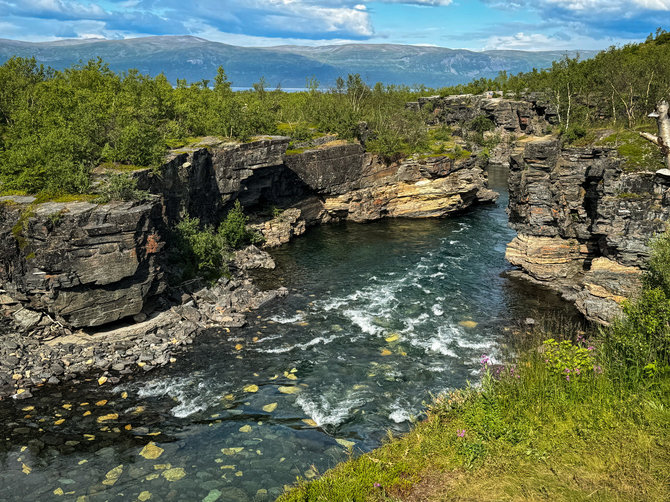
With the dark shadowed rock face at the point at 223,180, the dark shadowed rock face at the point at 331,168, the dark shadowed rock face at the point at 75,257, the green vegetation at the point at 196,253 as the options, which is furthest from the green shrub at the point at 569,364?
the dark shadowed rock face at the point at 331,168

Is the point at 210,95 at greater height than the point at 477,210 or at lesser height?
greater

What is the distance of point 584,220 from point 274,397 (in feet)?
96.0

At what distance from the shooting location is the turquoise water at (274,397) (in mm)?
17938

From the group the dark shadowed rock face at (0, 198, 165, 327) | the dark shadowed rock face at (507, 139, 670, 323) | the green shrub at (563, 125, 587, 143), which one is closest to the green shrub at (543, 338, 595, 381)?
the dark shadowed rock face at (507, 139, 670, 323)

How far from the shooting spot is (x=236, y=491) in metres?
17.0

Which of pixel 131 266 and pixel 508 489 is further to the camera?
pixel 131 266

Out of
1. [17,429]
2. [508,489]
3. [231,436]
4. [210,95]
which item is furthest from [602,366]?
[210,95]

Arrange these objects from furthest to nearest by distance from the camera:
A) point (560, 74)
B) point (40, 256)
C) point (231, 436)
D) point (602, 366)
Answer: point (560, 74) < point (40, 256) < point (231, 436) < point (602, 366)

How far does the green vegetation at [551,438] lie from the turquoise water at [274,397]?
156 inches

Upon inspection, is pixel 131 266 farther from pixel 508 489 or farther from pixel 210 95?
pixel 210 95

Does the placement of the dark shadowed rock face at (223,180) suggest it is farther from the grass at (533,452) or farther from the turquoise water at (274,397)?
the grass at (533,452)

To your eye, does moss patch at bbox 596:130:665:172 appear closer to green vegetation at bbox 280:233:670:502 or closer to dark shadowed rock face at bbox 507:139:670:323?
dark shadowed rock face at bbox 507:139:670:323

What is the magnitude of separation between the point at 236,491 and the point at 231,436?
341 cm

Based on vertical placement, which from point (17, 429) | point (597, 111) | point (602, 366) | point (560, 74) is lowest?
point (17, 429)
